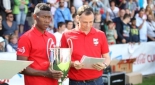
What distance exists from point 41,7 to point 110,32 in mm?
8639

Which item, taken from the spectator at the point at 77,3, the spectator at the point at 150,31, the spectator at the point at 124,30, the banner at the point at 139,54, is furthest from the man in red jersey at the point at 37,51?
the spectator at the point at 150,31

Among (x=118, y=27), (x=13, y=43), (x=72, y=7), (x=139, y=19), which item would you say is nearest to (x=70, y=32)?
(x=13, y=43)

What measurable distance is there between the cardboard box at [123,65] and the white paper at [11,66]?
6.34 metres

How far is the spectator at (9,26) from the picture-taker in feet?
34.8

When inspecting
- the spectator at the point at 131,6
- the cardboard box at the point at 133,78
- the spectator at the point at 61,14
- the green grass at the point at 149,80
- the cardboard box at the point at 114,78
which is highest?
the spectator at the point at 131,6

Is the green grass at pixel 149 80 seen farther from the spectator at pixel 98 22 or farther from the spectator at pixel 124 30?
the spectator at pixel 98 22

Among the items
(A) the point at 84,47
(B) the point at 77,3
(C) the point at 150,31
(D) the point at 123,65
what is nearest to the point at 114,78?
(D) the point at 123,65

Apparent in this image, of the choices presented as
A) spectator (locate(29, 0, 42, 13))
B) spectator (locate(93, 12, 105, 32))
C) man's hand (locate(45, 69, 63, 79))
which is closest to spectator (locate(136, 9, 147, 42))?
spectator (locate(93, 12, 105, 32))

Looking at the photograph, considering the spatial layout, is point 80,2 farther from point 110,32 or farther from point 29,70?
point 29,70

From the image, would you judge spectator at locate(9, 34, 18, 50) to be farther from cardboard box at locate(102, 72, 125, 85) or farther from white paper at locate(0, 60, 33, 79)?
white paper at locate(0, 60, 33, 79)

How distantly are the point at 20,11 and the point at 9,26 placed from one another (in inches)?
34.8

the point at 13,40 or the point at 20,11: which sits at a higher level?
the point at 20,11

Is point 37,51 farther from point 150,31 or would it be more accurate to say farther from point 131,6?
point 131,6

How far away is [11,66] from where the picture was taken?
4180 mm
